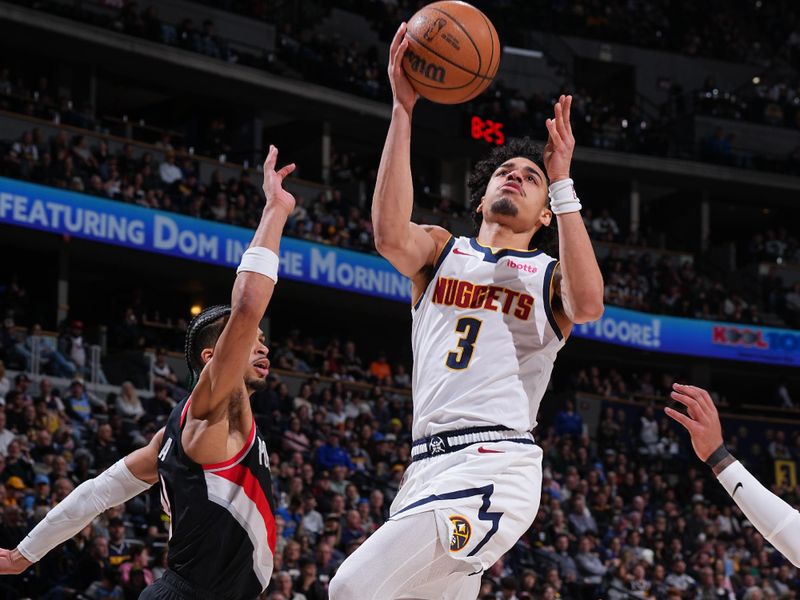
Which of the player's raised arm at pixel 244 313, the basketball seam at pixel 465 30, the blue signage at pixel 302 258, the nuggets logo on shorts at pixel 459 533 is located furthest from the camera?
the blue signage at pixel 302 258

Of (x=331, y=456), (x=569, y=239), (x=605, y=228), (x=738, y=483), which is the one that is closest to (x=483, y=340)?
(x=569, y=239)

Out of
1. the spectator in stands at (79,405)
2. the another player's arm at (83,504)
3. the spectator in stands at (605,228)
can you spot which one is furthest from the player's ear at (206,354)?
the spectator in stands at (605,228)

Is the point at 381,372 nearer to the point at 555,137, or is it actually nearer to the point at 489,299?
the point at 489,299

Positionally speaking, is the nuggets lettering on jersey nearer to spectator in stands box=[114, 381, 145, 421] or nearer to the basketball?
the basketball

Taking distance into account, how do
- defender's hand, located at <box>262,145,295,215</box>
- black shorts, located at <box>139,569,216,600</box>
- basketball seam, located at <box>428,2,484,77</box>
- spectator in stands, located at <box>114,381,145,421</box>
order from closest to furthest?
defender's hand, located at <box>262,145,295,215</box> < black shorts, located at <box>139,569,216,600</box> < basketball seam, located at <box>428,2,484,77</box> < spectator in stands, located at <box>114,381,145,421</box>

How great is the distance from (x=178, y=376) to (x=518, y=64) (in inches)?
620

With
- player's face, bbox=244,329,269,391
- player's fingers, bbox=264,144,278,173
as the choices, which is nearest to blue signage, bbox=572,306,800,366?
player's face, bbox=244,329,269,391

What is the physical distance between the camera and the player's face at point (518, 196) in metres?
5.33

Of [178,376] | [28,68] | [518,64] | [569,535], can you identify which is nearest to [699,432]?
[569,535]

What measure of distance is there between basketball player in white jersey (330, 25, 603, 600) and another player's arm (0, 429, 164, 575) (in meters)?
1.31

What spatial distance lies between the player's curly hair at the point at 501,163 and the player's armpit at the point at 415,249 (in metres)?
0.61

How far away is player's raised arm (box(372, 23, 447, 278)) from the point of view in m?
4.84

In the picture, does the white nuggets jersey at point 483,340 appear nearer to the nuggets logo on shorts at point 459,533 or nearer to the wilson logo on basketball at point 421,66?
the nuggets logo on shorts at point 459,533

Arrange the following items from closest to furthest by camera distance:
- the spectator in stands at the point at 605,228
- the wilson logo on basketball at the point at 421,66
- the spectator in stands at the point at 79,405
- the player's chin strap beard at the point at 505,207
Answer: the wilson logo on basketball at the point at 421,66 → the player's chin strap beard at the point at 505,207 → the spectator in stands at the point at 79,405 → the spectator in stands at the point at 605,228
